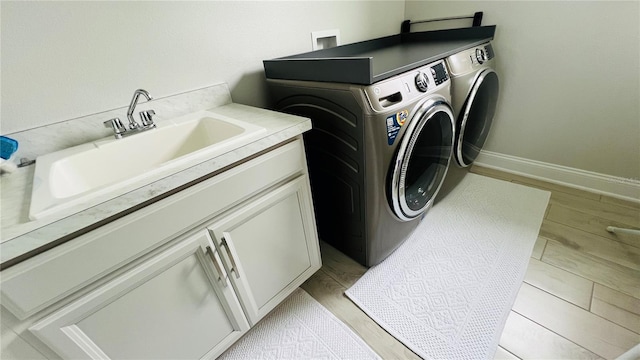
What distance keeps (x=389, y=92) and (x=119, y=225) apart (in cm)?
95

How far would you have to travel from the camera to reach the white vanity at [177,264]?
58cm

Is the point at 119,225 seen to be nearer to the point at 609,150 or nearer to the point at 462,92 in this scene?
the point at 462,92

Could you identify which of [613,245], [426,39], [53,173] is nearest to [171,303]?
[53,173]

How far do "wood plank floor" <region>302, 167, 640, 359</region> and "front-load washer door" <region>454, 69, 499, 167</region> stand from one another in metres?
0.60

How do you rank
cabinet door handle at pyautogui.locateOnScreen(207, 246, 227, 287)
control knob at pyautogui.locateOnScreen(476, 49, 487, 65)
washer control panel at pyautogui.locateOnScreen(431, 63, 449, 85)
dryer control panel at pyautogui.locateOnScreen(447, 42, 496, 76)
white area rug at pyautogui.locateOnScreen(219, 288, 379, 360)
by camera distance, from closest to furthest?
1. cabinet door handle at pyautogui.locateOnScreen(207, 246, 227, 287)
2. white area rug at pyautogui.locateOnScreen(219, 288, 379, 360)
3. washer control panel at pyautogui.locateOnScreen(431, 63, 449, 85)
4. dryer control panel at pyautogui.locateOnScreen(447, 42, 496, 76)
5. control knob at pyautogui.locateOnScreen(476, 49, 487, 65)

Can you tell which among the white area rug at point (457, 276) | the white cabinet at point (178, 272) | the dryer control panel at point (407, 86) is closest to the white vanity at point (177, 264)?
the white cabinet at point (178, 272)

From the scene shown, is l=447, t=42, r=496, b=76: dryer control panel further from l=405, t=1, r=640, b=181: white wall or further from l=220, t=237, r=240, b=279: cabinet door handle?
l=220, t=237, r=240, b=279: cabinet door handle

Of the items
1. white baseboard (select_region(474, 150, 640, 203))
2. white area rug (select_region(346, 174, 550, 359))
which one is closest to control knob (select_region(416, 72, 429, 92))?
white area rug (select_region(346, 174, 550, 359))

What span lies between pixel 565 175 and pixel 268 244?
2.10 m

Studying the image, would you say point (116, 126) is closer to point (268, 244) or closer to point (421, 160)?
point (268, 244)

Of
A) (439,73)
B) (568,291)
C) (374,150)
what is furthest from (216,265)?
(568,291)

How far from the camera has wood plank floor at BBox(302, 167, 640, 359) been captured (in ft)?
3.36

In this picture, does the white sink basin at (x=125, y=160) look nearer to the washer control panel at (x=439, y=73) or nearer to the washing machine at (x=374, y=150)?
the washing machine at (x=374, y=150)

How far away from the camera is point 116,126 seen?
3.19ft
